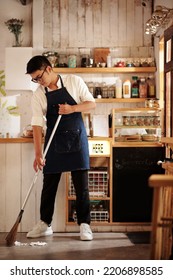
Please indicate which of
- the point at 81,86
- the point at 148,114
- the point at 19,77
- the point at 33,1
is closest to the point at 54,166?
the point at 81,86

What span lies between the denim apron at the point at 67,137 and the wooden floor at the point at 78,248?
0.50m

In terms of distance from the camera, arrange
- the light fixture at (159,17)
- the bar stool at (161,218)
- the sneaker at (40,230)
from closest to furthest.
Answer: the bar stool at (161,218)
the sneaker at (40,230)
the light fixture at (159,17)

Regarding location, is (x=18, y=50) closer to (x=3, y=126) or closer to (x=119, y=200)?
(x=3, y=126)

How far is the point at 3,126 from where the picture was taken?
596 cm

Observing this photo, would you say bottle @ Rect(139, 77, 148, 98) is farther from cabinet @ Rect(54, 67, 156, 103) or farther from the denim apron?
the denim apron

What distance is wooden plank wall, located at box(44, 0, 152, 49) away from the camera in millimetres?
5816

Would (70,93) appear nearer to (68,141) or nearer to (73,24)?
(68,141)

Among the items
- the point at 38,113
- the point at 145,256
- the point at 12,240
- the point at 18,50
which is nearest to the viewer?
the point at 145,256

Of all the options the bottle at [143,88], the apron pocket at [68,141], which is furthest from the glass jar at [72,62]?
the apron pocket at [68,141]

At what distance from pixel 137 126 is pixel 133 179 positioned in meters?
0.41

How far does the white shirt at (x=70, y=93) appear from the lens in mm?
3652

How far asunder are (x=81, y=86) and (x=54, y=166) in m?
0.58

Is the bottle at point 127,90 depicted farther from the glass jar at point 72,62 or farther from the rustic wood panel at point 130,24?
the glass jar at point 72,62

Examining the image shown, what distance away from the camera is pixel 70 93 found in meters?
3.66
